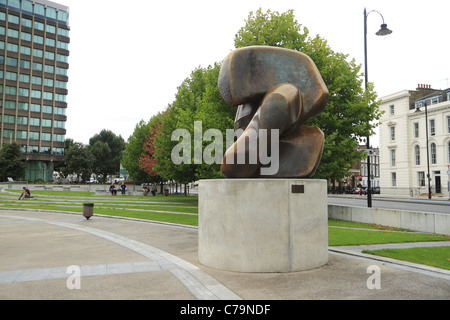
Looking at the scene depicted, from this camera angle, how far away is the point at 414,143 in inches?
1905

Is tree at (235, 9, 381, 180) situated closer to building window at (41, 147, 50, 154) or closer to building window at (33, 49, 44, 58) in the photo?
building window at (41, 147, 50, 154)

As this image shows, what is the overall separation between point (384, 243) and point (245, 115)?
581cm

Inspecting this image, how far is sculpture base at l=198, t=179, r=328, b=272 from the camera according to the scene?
6805mm

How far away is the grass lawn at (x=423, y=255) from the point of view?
739cm

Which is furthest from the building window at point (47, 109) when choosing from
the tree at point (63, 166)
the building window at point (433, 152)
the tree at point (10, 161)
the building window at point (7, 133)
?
the building window at point (433, 152)

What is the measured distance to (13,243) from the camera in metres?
9.98

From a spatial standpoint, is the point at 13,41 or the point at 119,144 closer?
the point at 13,41

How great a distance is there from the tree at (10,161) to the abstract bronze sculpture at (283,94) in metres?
60.2

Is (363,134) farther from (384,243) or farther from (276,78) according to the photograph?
(276,78)

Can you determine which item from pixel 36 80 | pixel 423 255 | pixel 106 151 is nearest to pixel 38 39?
pixel 36 80

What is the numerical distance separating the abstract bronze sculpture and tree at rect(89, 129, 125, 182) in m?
67.1

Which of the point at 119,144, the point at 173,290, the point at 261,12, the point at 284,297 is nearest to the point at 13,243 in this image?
the point at 173,290

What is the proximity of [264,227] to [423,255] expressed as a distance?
4.42m
